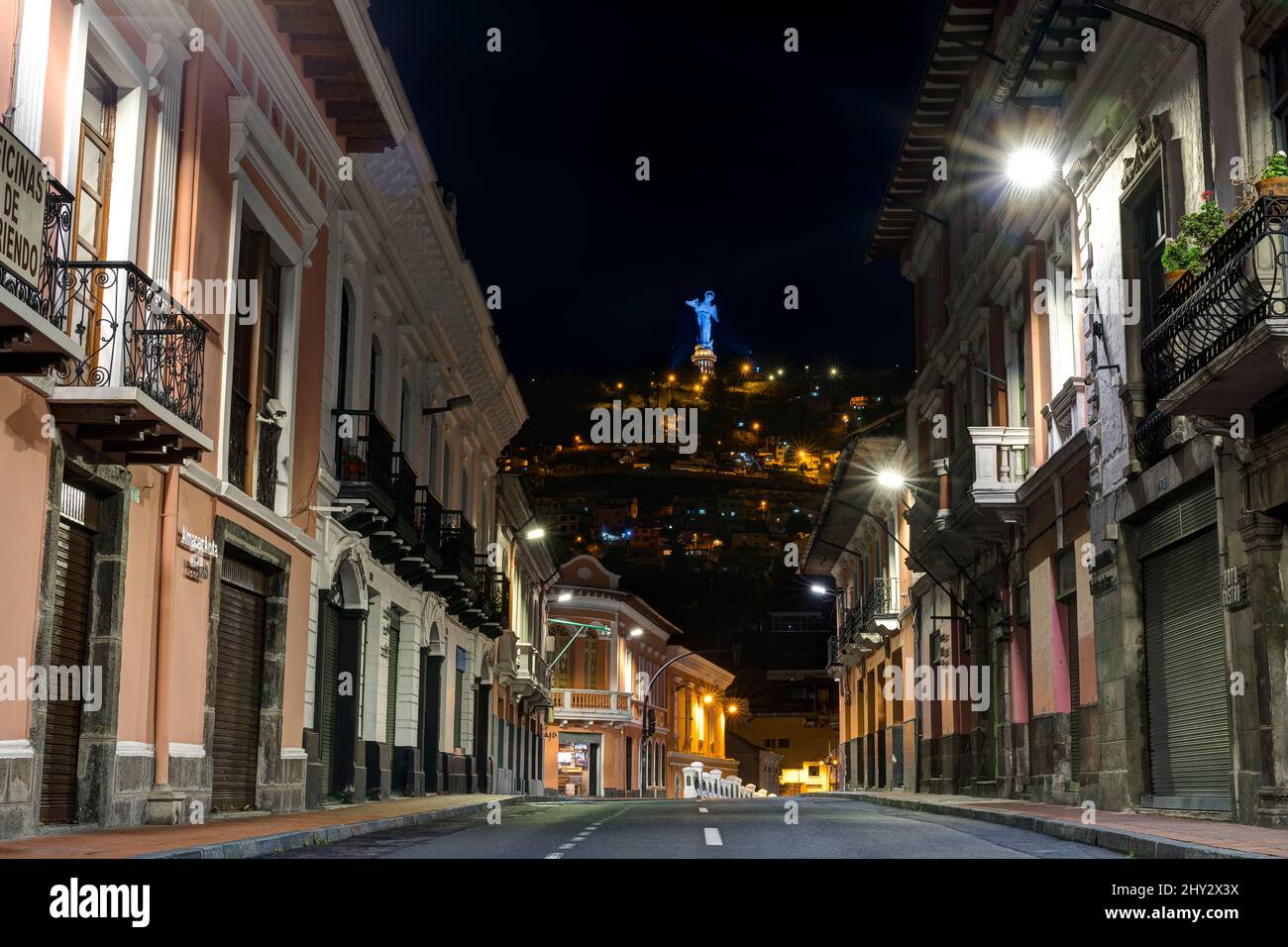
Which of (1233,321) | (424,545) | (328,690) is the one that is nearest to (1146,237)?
(1233,321)

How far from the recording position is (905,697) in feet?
127

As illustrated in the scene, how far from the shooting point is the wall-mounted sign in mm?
15500

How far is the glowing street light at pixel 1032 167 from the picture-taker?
21.9m

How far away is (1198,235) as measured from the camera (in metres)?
14.2

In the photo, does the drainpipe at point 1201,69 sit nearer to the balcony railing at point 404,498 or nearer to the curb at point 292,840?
the curb at point 292,840

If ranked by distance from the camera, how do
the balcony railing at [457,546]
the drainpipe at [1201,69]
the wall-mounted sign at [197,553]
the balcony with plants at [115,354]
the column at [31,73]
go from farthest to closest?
the balcony railing at [457,546], the wall-mounted sign at [197,553], the drainpipe at [1201,69], the column at [31,73], the balcony with plants at [115,354]

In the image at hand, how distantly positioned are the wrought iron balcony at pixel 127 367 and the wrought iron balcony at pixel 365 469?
7542 mm

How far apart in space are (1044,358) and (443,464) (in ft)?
48.6

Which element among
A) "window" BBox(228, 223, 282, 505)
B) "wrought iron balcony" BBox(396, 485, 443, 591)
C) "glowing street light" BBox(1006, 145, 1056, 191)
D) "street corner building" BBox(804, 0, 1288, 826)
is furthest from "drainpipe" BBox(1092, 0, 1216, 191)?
"wrought iron balcony" BBox(396, 485, 443, 591)

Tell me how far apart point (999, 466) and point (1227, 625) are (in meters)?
9.79

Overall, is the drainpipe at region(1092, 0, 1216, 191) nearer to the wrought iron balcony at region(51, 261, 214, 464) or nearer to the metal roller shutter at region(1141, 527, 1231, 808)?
the metal roller shutter at region(1141, 527, 1231, 808)

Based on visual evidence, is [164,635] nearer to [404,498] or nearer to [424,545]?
[404,498]

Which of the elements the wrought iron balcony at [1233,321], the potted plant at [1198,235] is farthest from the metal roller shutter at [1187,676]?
the potted plant at [1198,235]
